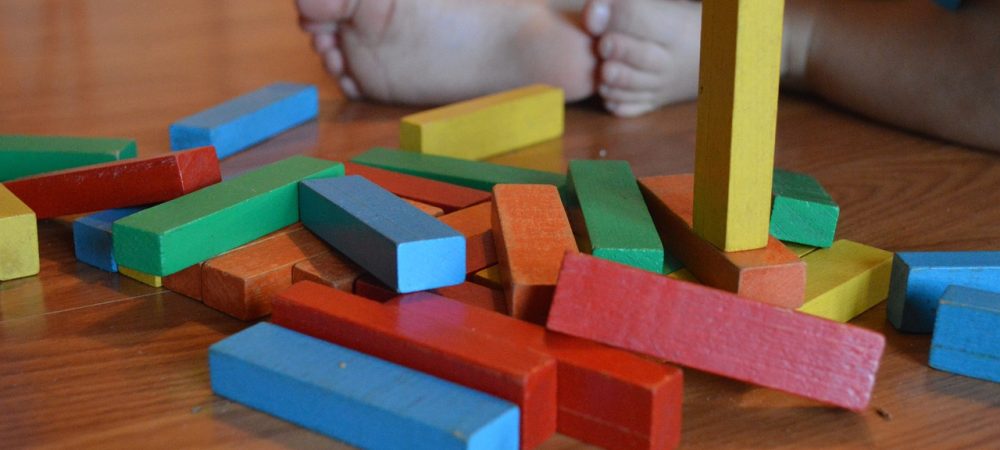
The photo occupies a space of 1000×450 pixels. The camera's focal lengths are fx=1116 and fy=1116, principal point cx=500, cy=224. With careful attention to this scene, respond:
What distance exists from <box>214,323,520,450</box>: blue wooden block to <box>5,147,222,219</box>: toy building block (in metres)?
0.30

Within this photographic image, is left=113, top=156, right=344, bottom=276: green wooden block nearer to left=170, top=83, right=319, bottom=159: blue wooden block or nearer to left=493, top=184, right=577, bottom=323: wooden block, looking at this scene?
left=493, top=184, right=577, bottom=323: wooden block

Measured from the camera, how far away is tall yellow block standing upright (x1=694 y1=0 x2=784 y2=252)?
2.73 feet

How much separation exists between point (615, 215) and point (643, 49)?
0.66 m

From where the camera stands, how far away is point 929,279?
886 mm

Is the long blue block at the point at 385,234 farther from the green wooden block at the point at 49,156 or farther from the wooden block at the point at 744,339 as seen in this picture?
the green wooden block at the point at 49,156

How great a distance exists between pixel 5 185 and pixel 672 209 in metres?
0.66

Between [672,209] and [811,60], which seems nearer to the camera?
[672,209]

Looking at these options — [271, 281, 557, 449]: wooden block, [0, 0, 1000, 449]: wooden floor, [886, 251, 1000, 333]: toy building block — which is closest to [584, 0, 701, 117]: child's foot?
[0, 0, 1000, 449]: wooden floor

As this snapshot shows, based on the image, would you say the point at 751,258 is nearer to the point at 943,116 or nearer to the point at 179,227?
the point at 179,227

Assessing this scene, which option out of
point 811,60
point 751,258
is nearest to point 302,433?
point 751,258

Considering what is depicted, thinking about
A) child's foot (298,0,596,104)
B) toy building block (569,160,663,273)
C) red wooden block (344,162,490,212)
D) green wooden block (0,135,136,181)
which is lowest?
→ red wooden block (344,162,490,212)

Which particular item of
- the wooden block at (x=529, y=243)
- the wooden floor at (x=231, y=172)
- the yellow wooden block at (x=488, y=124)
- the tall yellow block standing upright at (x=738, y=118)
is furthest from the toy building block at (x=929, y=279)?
the yellow wooden block at (x=488, y=124)

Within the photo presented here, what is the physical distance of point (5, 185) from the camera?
1107 millimetres

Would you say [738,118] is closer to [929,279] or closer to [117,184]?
[929,279]
